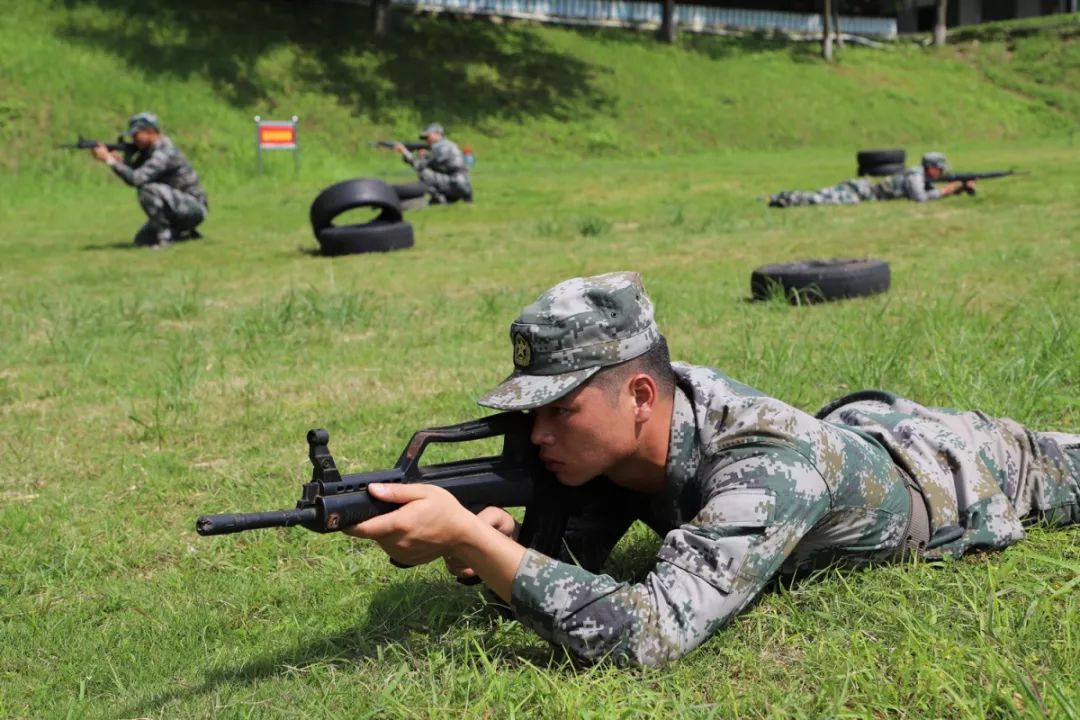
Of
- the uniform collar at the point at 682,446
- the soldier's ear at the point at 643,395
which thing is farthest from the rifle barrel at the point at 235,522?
the uniform collar at the point at 682,446

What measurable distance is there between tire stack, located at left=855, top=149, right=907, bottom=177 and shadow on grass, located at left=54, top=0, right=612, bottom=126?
13.5 meters

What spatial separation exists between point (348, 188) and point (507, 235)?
2330 millimetres

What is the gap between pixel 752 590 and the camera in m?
3.03

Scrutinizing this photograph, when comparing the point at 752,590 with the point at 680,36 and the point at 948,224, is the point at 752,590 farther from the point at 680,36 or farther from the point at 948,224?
the point at 680,36

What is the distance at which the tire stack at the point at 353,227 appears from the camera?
1379 centimetres

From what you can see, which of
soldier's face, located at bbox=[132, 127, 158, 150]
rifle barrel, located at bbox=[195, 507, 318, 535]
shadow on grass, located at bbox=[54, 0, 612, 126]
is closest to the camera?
rifle barrel, located at bbox=[195, 507, 318, 535]

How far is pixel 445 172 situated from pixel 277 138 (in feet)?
24.5

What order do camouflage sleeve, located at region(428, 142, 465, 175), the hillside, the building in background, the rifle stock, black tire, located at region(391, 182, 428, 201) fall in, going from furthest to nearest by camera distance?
the building in background < the hillside < camouflage sleeve, located at region(428, 142, 465, 175) < black tire, located at region(391, 182, 428, 201) < the rifle stock

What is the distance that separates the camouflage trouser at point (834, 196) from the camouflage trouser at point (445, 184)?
5223 millimetres

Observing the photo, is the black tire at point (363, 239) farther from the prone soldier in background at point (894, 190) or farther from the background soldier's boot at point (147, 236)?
the prone soldier in background at point (894, 190)

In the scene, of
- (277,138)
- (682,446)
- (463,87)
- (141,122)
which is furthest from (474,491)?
(463,87)

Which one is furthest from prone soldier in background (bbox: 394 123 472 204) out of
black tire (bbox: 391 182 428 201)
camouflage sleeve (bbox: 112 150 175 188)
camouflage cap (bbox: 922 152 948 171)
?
camouflage cap (bbox: 922 152 948 171)

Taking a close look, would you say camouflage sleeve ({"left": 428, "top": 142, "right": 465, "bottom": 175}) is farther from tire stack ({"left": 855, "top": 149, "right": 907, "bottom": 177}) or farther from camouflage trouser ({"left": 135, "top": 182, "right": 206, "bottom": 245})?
tire stack ({"left": 855, "top": 149, "right": 907, "bottom": 177})

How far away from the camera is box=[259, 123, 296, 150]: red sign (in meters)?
25.3
